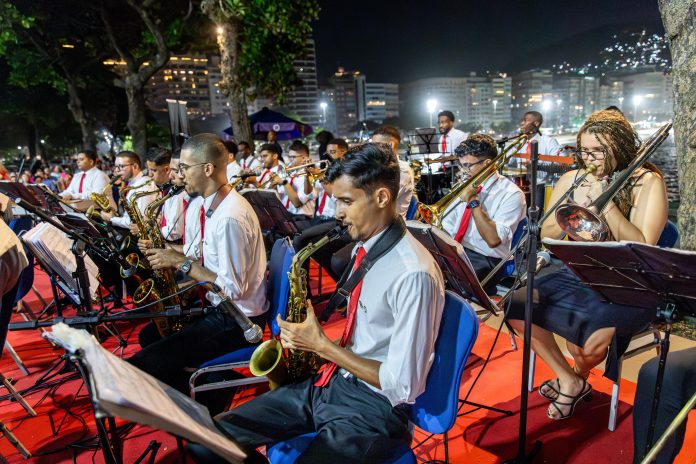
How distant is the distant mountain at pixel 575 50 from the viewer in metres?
74.7

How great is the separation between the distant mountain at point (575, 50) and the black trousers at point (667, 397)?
67404 millimetres

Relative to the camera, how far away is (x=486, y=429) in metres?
2.89

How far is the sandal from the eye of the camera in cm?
310

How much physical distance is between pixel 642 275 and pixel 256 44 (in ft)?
38.4

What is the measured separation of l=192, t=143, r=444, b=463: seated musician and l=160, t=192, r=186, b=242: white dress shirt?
3543mm

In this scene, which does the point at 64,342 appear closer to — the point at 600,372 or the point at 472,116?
the point at 600,372

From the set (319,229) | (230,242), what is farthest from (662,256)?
(319,229)

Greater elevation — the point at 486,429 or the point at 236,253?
the point at 236,253

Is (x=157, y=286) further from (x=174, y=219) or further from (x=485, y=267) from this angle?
(x=485, y=267)

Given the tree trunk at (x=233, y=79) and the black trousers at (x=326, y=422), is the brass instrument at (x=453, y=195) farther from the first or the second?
the tree trunk at (x=233, y=79)

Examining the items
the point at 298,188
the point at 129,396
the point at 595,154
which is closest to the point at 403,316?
the point at 129,396

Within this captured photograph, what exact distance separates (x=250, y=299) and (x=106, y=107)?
2841cm

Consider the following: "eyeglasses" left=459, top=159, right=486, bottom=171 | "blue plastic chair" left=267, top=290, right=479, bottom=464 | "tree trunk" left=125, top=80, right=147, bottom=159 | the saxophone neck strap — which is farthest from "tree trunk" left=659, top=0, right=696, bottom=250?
"tree trunk" left=125, top=80, right=147, bottom=159

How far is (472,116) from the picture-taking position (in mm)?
129250
